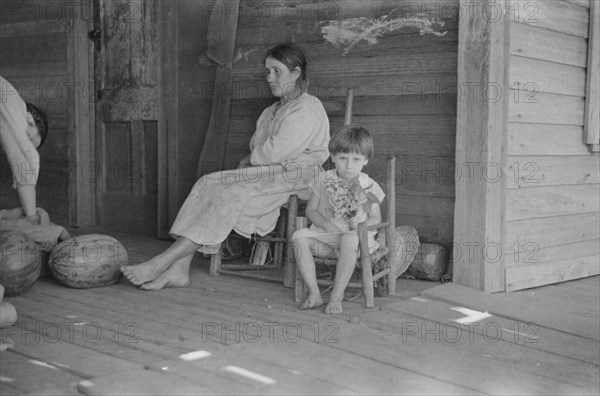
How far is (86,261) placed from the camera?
4.50 meters

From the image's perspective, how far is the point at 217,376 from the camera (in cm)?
292

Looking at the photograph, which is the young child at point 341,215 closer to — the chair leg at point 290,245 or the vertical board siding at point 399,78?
the chair leg at point 290,245

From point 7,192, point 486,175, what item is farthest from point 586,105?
point 7,192

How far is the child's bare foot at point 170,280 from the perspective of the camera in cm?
454

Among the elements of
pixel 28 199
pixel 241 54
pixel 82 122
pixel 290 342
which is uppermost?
pixel 241 54

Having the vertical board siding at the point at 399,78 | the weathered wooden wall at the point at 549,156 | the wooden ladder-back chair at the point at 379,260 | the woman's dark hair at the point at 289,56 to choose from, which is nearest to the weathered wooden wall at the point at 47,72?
the vertical board siding at the point at 399,78

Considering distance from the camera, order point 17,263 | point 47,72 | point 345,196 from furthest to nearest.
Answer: point 47,72 < point 17,263 < point 345,196

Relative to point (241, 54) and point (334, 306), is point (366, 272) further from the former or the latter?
point (241, 54)

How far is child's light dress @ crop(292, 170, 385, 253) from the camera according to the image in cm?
417

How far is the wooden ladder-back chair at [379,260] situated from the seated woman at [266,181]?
306 millimetres

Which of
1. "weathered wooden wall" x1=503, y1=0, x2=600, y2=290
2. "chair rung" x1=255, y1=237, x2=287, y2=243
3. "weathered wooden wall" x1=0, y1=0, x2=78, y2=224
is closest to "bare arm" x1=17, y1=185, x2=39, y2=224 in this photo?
"chair rung" x1=255, y1=237, x2=287, y2=243

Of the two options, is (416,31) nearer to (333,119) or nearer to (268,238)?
(333,119)

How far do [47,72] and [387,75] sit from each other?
3666 millimetres

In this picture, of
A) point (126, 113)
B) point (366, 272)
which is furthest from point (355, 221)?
point (126, 113)
